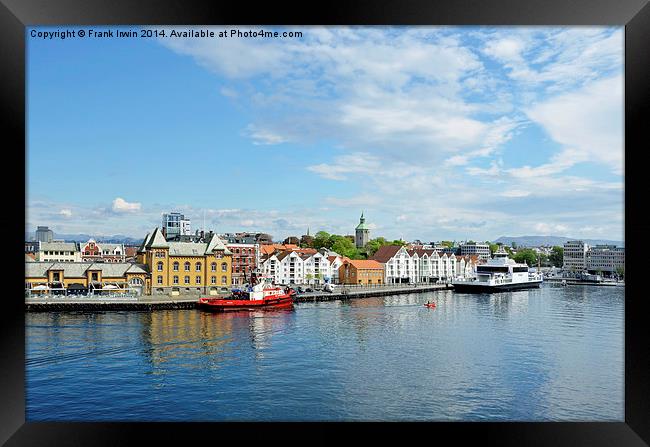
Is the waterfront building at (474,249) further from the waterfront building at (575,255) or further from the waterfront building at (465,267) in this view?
the waterfront building at (465,267)

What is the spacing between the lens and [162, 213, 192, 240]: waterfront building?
1841 centimetres

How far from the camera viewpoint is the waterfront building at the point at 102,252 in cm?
1967

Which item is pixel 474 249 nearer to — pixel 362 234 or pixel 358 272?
pixel 362 234

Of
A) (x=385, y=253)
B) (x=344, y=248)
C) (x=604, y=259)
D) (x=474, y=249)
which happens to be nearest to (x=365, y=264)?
(x=385, y=253)

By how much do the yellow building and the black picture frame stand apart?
14553mm

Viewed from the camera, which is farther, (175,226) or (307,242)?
(307,242)

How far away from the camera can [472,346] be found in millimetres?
9078

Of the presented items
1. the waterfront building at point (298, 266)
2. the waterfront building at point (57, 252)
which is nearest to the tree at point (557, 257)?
the waterfront building at point (298, 266)

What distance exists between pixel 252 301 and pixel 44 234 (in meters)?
8.79

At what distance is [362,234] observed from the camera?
31.0 m

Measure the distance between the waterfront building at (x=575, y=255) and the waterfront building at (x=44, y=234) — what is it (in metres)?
30.7

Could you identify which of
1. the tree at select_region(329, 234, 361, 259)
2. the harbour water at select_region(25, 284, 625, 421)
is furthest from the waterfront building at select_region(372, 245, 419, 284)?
the harbour water at select_region(25, 284, 625, 421)
